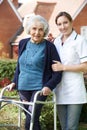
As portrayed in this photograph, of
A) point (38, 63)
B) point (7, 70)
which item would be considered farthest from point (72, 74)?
point (7, 70)

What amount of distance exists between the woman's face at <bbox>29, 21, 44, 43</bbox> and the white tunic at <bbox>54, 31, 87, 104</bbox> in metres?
0.29

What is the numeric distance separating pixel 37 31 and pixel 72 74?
620 millimetres

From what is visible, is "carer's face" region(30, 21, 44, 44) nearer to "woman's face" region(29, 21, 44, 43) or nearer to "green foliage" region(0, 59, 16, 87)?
"woman's face" region(29, 21, 44, 43)

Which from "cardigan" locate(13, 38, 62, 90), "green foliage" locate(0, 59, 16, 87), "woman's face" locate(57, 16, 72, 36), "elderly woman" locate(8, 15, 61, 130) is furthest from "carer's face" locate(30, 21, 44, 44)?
"green foliage" locate(0, 59, 16, 87)

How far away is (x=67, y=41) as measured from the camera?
5.21 m

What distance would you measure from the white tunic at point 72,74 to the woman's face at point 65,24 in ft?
0.21

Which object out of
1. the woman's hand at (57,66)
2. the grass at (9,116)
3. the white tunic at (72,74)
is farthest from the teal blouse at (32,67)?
the grass at (9,116)

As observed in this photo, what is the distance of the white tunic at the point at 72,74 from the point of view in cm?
510

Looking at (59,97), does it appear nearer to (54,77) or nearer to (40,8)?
(54,77)

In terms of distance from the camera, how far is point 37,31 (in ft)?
16.6

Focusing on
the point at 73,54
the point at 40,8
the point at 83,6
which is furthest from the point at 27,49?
the point at 40,8

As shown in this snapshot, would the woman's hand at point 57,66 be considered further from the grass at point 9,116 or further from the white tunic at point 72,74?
the grass at point 9,116

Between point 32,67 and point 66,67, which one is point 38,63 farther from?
point 66,67

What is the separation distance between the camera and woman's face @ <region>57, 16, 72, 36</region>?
5164 mm
